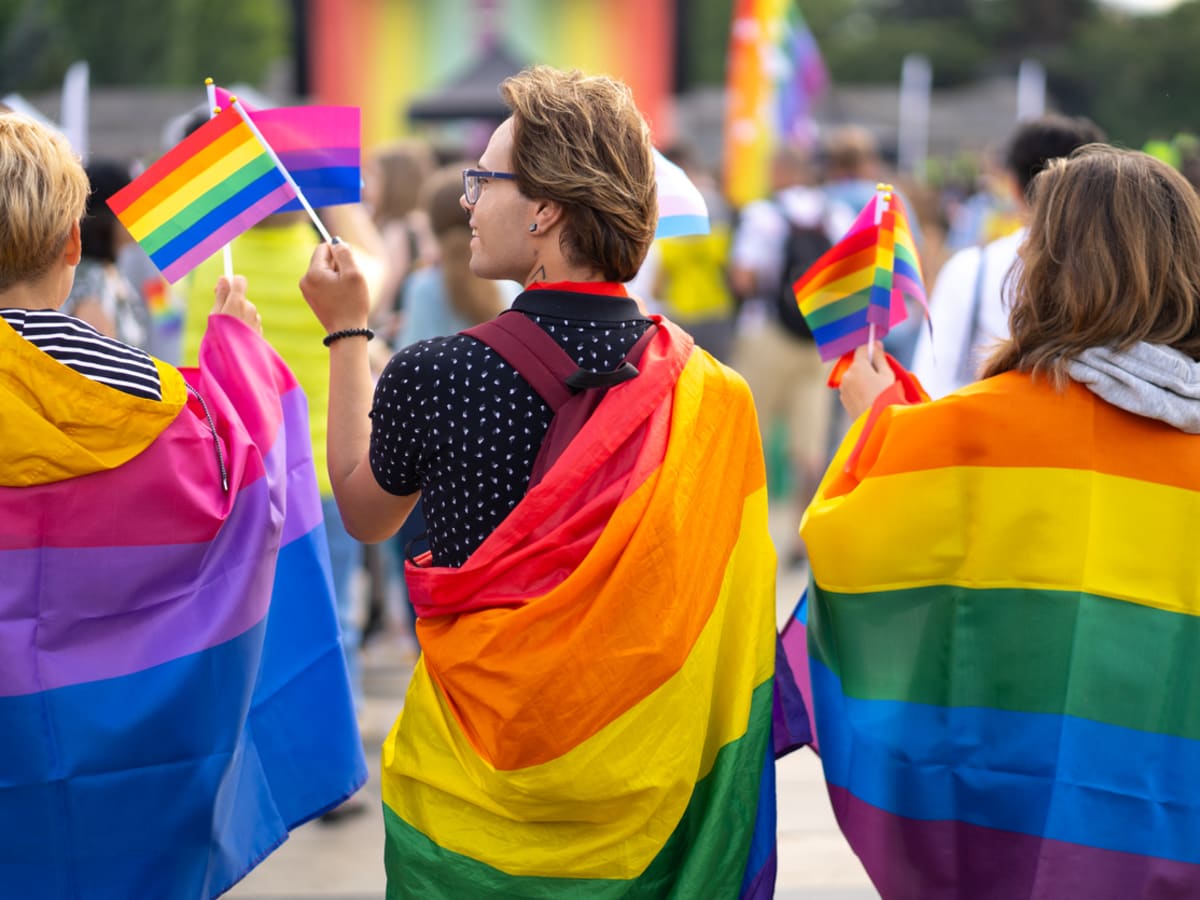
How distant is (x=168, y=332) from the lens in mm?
6207

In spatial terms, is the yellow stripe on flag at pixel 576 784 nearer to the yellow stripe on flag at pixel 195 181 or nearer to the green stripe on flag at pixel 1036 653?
the green stripe on flag at pixel 1036 653

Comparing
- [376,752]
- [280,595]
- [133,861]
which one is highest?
[280,595]

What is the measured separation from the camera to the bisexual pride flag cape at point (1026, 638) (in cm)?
278

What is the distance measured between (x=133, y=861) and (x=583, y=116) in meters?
1.53

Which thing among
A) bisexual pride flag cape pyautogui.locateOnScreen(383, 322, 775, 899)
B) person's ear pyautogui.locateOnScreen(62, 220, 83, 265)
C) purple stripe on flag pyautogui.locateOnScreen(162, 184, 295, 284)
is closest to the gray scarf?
bisexual pride flag cape pyautogui.locateOnScreen(383, 322, 775, 899)

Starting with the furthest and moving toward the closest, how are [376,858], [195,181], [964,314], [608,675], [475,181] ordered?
[376,858] → [964,314] → [195,181] → [475,181] → [608,675]

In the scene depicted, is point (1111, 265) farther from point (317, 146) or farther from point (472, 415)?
point (317, 146)

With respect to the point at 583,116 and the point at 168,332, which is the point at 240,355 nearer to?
the point at 583,116

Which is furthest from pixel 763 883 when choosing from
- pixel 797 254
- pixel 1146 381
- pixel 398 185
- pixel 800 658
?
pixel 797 254

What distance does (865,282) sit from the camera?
3.38 metres

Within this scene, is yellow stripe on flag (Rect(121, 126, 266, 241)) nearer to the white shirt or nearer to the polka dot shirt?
the polka dot shirt

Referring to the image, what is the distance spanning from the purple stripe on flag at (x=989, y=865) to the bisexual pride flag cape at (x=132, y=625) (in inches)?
46.0

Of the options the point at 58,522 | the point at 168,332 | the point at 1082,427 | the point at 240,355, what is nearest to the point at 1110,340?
the point at 1082,427

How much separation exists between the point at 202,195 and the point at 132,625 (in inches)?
33.9
